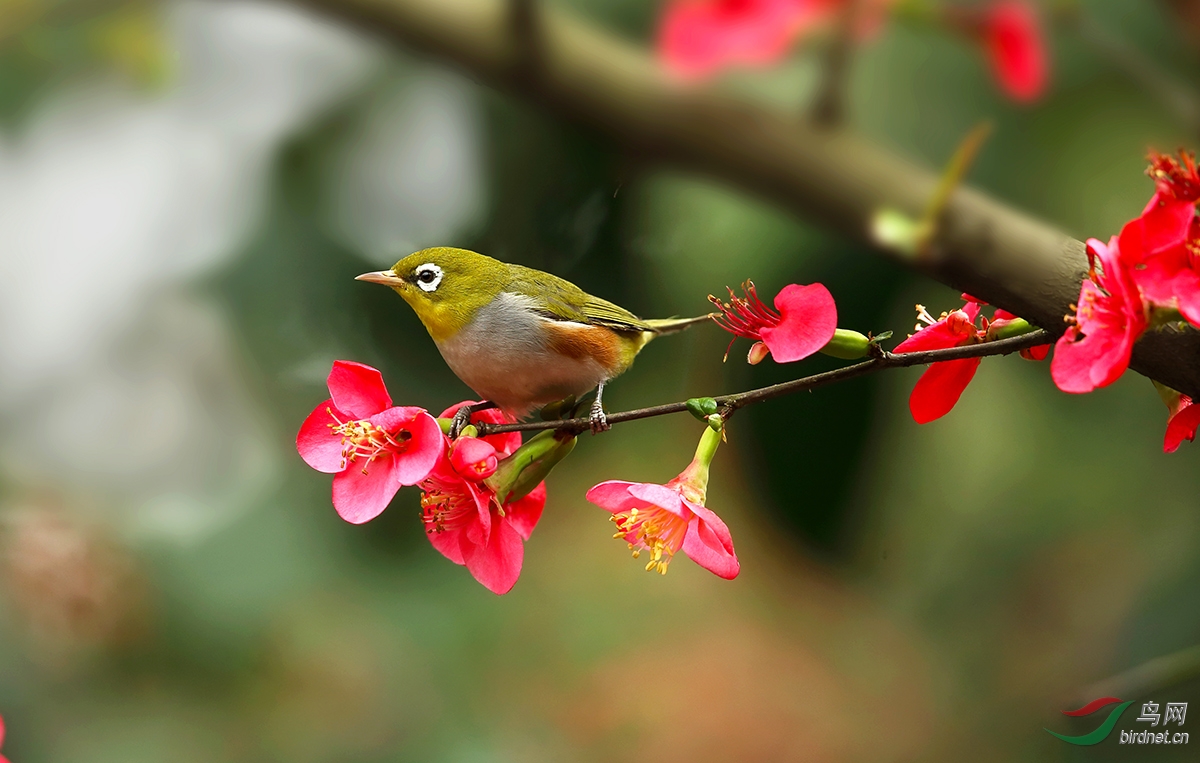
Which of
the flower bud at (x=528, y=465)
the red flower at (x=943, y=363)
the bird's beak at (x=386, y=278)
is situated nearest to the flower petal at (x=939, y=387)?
the red flower at (x=943, y=363)

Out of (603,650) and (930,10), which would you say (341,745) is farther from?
(930,10)

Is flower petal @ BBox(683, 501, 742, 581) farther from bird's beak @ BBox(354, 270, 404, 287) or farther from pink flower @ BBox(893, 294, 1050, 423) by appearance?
bird's beak @ BBox(354, 270, 404, 287)

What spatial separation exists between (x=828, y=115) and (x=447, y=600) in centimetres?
65

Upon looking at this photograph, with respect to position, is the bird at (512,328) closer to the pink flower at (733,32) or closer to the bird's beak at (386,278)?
the bird's beak at (386,278)

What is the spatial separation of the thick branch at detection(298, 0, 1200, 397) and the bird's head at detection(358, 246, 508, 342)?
0.26ft

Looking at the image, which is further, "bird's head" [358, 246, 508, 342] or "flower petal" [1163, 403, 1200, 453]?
"bird's head" [358, 246, 508, 342]

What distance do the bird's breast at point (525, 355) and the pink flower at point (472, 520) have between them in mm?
86

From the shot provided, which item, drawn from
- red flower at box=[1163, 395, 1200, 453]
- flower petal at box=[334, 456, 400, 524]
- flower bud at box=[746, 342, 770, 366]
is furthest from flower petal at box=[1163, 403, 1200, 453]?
flower petal at box=[334, 456, 400, 524]

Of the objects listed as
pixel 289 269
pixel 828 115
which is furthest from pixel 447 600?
pixel 828 115

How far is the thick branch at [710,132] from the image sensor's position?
0.24m

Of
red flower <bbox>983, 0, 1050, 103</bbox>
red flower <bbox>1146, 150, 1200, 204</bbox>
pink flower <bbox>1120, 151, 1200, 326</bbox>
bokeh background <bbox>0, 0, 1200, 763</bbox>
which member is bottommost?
bokeh background <bbox>0, 0, 1200, 763</bbox>

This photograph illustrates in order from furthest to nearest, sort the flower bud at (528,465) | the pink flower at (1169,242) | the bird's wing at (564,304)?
the bird's wing at (564,304), the flower bud at (528,465), the pink flower at (1169,242)

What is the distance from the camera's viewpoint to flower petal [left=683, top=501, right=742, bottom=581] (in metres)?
0.26

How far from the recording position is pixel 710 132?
0.36 metres
